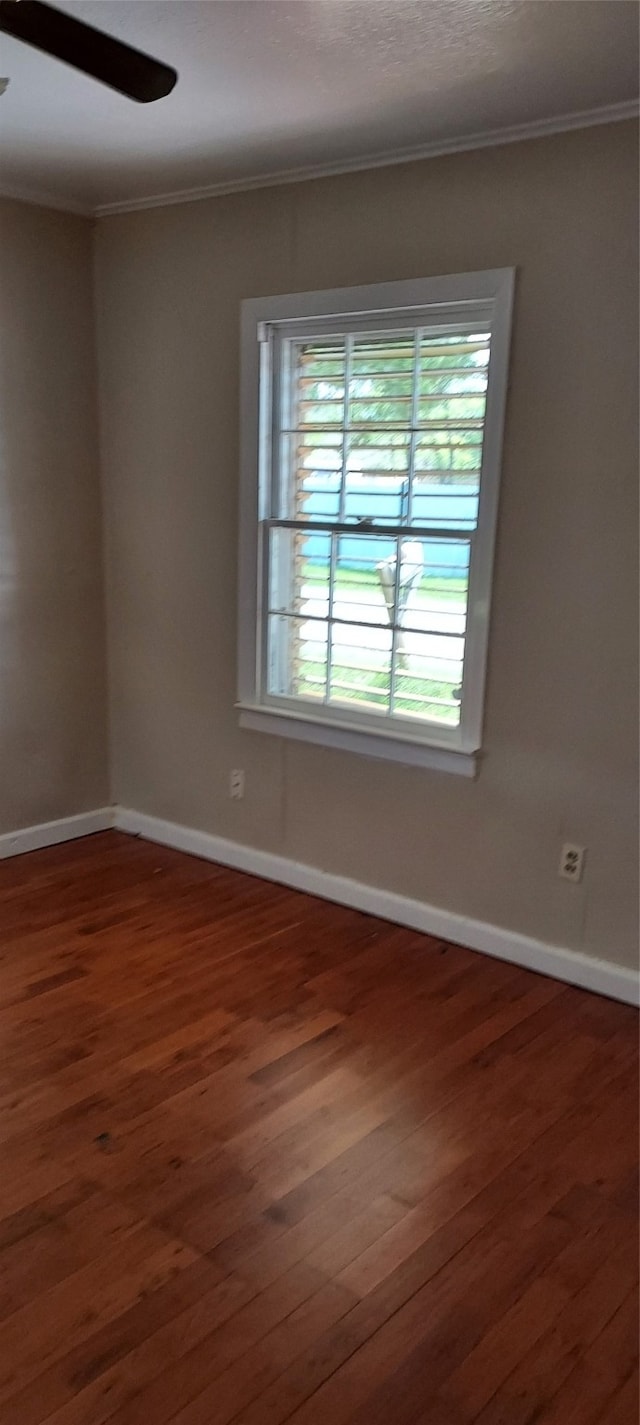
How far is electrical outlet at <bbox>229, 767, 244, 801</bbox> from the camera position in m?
3.87

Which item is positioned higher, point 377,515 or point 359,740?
point 377,515

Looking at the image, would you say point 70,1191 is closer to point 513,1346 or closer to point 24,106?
point 513,1346

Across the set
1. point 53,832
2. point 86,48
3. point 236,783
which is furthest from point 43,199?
point 53,832

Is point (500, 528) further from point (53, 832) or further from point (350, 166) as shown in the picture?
point (53, 832)

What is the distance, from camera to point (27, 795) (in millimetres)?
4051

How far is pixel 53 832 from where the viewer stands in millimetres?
4148

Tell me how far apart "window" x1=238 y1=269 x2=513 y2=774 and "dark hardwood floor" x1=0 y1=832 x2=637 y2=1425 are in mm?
829

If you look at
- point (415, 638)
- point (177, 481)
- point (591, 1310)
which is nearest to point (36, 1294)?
point (591, 1310)

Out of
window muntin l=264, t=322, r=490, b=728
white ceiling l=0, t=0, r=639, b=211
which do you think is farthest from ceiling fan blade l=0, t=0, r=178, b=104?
window muntin l=264, t=322, r=490, b=728

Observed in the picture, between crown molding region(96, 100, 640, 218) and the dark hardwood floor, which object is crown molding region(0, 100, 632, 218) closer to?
crown molding region(96, 100, 640, 218)

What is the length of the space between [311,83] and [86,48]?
0.87 m

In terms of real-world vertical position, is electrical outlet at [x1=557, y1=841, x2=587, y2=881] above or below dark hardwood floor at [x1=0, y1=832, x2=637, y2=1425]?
above

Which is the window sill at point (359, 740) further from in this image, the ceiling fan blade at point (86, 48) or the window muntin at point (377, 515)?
the ceiling fan blade at point (86, 48)

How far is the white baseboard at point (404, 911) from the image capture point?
2.97m
